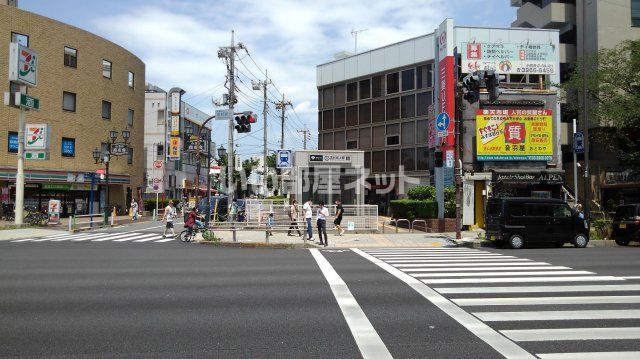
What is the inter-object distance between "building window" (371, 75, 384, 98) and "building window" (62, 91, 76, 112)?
23142 millimetres

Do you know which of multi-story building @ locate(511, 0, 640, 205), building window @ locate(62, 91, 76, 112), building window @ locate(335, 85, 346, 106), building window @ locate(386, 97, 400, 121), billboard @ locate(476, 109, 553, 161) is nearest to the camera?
billboard @ locate(476, 109, 553, 161)

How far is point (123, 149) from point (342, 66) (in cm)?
1777

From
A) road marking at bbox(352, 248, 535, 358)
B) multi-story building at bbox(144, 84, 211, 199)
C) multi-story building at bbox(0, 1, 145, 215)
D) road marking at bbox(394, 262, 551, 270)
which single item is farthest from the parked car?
multi-story building at bbox(144, 84, 211, 199)

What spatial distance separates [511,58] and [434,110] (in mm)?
5140

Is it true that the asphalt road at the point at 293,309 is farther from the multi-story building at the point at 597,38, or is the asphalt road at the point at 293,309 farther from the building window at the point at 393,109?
the building window at the point at 393,109

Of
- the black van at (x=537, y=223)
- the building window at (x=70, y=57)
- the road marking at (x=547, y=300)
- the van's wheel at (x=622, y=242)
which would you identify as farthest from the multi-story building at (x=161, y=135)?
the road marking at (x=547, y=300)

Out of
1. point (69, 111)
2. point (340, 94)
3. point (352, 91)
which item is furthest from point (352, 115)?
point (69, 111)

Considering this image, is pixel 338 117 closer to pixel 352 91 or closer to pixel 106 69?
pixel 352 91

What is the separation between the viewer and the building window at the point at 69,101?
37.3 meters

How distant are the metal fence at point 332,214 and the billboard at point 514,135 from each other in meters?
7.12

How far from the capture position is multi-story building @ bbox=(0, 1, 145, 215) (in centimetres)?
3403

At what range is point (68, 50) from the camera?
37.5 metres

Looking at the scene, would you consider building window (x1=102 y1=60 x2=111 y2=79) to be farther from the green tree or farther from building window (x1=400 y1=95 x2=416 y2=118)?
the green tree

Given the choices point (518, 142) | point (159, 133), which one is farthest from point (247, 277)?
point (159, 133)
